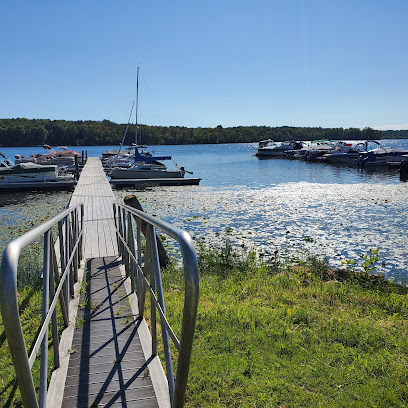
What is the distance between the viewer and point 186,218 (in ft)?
54.7

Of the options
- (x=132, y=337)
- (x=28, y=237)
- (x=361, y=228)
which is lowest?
(x=361, y=228)

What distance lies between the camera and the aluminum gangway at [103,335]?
1.82m

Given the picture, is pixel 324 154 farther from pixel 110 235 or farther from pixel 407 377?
pixel 407 377

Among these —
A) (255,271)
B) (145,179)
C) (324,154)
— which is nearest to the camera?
(255,271)

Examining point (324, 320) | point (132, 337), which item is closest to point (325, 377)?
point (324, 320)

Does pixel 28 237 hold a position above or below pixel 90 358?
above

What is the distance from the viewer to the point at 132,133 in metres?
135

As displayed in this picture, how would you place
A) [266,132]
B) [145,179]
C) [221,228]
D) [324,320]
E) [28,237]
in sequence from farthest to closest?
1. [266,132]
2. [145,179]
3. [221,228]
4. [324,320]
5. [28,237]

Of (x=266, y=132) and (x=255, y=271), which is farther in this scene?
(x=266, y=132)

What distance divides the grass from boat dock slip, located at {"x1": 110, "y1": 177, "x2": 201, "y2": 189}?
22.3 metres

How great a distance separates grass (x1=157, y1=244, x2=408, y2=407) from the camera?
134 inches

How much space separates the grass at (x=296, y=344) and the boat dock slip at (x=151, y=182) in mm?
22333

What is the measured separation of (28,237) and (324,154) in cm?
6170

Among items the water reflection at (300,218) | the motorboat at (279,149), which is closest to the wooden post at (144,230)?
the water reflection at (300,218)
